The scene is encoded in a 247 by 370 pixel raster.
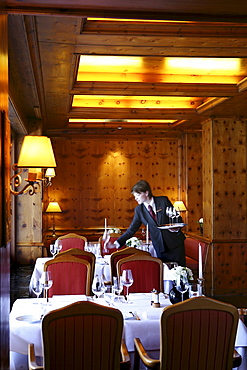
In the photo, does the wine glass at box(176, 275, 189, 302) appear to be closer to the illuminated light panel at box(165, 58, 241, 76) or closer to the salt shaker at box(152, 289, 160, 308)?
the salt shaker at box(152, 289, 160, 308)

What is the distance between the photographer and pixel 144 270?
466cm

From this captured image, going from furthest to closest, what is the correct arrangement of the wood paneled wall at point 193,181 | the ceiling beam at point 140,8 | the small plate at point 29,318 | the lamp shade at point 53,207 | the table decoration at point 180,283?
1. the wood paneled wall at point 193,181
2. the lamp shade at point 53,207
3. the table decoration at point 180,283
4. the small plate at point 29,318
5. the ceiling beam at point 140,8

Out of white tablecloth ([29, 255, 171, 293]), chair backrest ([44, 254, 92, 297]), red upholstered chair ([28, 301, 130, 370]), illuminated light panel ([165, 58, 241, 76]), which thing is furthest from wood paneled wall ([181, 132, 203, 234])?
red upholstered chair ([28, 301, 130, 370])

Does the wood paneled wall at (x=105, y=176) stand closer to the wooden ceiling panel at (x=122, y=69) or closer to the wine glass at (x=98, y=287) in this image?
the wooden ceiling panel at (x=122, y=69)

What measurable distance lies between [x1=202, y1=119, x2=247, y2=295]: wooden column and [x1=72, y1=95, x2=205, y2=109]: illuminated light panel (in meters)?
0.48

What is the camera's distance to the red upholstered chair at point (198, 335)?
2.62 m

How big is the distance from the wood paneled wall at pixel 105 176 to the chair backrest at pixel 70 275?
5.35 meters

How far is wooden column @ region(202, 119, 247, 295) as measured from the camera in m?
7.54

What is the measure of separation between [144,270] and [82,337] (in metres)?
2.12

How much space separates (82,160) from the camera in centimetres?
995

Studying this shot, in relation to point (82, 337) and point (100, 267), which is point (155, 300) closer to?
point (82, 337)

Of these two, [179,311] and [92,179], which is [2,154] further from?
[92,179]

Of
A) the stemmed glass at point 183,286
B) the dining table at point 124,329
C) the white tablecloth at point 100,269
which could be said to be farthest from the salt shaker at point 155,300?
the white tablecloth at point 100,269

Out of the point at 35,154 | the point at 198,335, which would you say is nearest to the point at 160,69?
the point at 35,154
